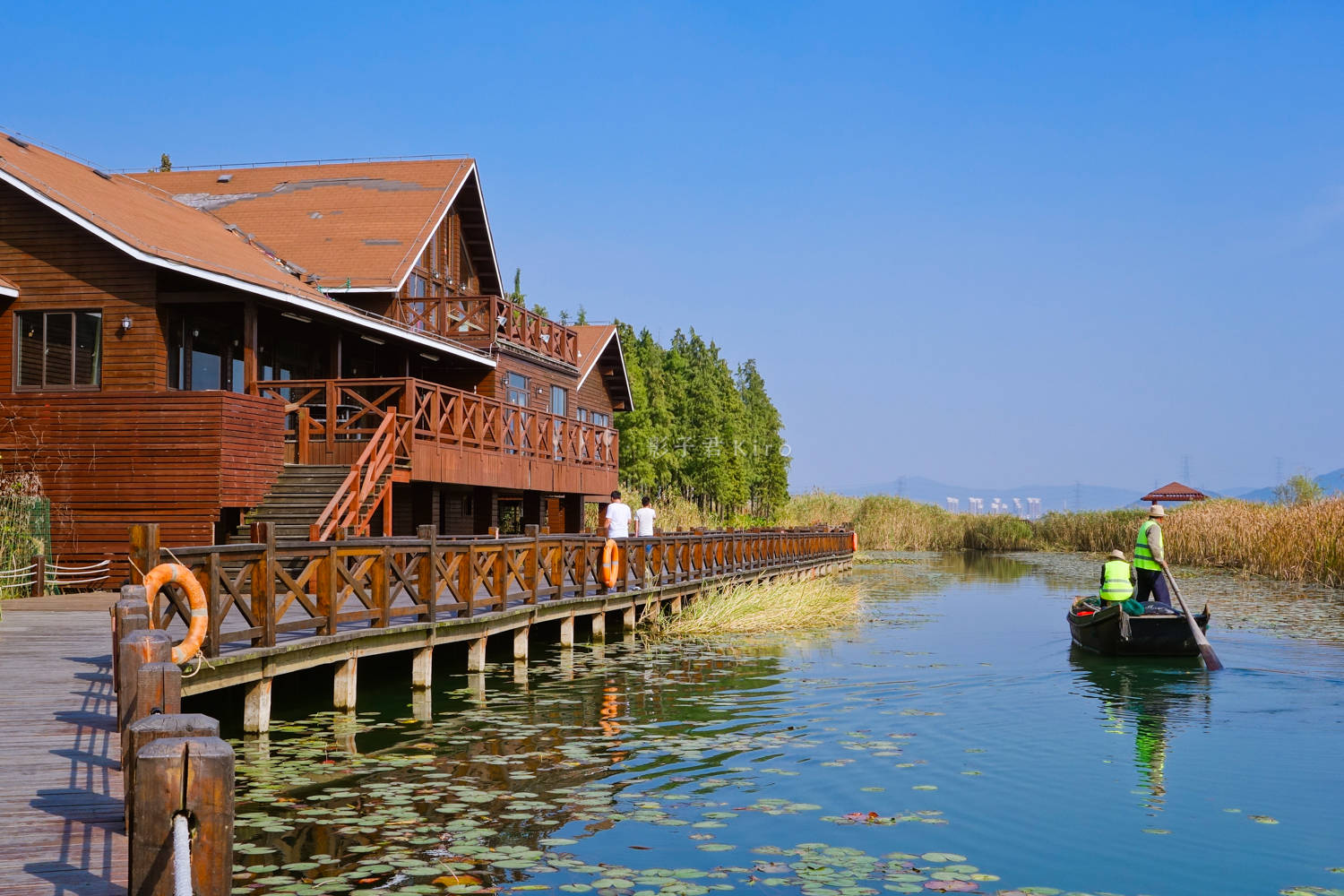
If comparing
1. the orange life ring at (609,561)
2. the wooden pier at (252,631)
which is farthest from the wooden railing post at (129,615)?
the orange life ring at (609,561)

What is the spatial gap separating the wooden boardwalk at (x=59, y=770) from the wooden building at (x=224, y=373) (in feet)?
19.5

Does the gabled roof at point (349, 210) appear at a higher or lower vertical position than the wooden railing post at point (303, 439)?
higher

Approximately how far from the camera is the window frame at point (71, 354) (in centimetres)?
1989

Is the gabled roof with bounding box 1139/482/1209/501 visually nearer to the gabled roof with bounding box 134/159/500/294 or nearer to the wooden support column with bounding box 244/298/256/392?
the gabled roof with bounding box 134/159/500/294

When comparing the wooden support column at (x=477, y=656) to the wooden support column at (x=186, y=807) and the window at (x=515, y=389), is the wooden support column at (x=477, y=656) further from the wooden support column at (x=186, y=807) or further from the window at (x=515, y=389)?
the window at (x=515, y=389)

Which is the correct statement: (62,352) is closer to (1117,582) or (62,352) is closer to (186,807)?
(1117,582)

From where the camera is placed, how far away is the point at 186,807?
4500 mm

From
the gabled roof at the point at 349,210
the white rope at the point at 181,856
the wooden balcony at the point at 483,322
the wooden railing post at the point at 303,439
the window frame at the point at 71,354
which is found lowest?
the white rope at the point at 181,856

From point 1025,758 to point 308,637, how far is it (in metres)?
7.32

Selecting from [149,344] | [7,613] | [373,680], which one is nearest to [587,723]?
[373,680]

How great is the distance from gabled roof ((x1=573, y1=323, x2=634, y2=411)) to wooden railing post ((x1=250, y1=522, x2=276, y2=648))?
25.4 m

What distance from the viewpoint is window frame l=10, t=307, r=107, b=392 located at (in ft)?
65.3

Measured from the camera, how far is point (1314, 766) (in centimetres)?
1135

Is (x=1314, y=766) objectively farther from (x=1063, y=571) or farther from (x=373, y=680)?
(x=1063, y=571)
